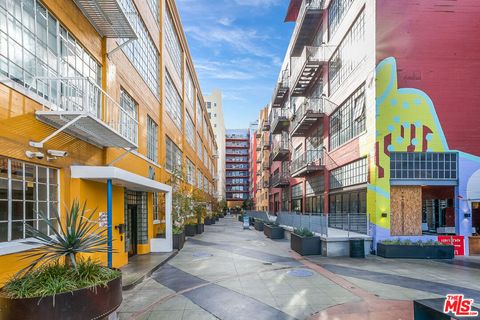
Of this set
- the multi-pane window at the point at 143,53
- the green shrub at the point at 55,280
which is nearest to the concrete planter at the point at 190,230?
the multi-pane window at the point at 143,53

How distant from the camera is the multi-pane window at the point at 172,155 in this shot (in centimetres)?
2325

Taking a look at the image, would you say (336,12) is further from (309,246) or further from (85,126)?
(85,126)

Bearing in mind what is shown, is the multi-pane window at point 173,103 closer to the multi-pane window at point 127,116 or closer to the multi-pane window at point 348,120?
the multi-pane window at point 127,116

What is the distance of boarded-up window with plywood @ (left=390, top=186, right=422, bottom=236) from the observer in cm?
1680

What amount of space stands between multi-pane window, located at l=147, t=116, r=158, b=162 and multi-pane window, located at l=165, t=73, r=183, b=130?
371cm

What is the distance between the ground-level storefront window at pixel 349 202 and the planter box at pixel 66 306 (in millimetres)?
14721

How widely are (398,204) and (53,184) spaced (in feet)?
48.0

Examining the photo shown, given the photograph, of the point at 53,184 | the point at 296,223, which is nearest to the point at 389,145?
the point at 296,223

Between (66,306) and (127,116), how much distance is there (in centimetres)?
975

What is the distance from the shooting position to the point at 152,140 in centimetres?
1928

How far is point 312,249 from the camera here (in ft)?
54.3

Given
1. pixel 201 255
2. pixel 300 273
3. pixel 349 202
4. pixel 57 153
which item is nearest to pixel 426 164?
pixel 349 202

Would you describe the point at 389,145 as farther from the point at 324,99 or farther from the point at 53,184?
the point at 53,184

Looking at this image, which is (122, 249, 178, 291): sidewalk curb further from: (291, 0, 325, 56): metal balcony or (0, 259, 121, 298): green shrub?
(291, 0, 325, 56): metal balcony
